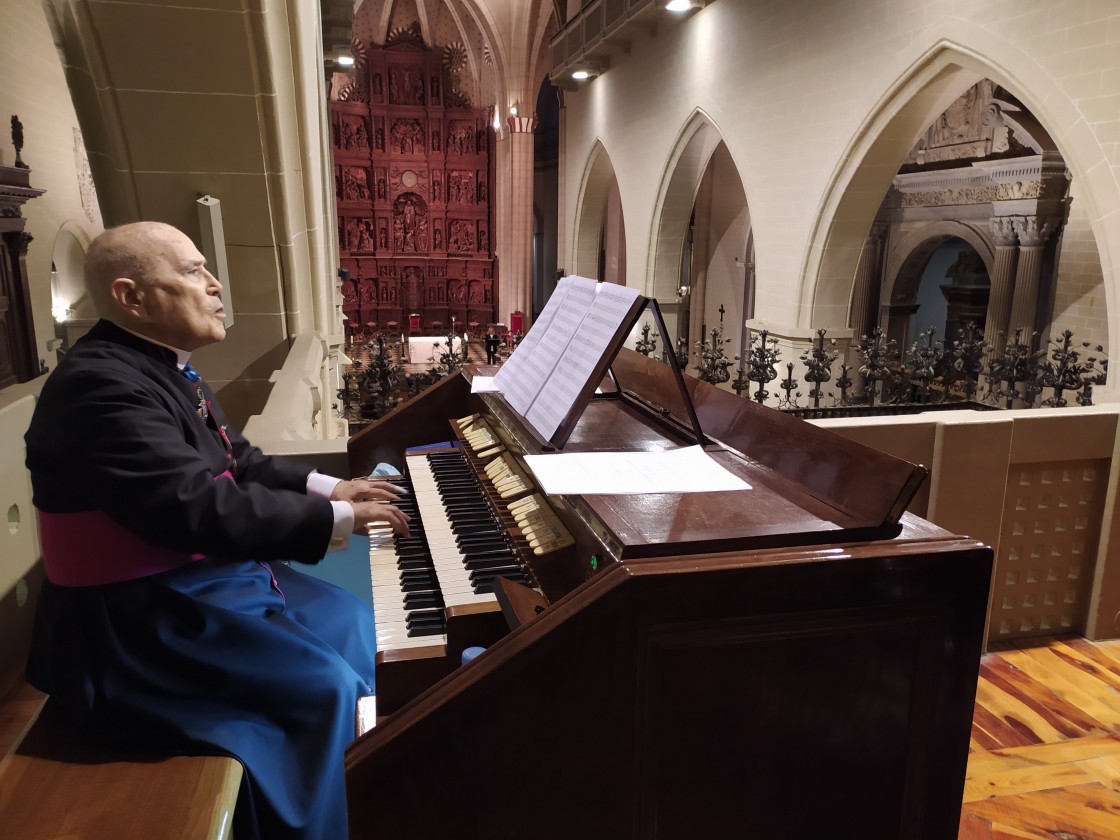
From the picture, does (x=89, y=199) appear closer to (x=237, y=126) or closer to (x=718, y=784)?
(x=237, y=126)

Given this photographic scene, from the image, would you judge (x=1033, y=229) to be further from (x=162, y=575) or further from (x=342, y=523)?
(x=162, y=575)

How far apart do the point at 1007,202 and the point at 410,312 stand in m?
12.5

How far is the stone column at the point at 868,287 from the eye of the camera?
11914mm

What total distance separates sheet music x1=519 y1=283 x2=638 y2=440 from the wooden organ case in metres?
15.4

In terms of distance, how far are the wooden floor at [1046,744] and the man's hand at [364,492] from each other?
184cm

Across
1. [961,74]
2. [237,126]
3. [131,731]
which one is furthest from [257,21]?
[961,74]

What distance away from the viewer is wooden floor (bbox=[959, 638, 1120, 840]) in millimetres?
2260

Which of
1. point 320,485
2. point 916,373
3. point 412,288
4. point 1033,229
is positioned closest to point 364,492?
point 320,485

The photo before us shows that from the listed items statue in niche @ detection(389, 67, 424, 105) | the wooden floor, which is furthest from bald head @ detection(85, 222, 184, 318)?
statue in niche @ detection(389, 67, 424, 105)

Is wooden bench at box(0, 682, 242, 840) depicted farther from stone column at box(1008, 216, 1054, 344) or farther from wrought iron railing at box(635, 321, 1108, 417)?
stone column at box(1008, 216, 1054, 344)

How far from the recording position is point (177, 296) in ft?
5.16

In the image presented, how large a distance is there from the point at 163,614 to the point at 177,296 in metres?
0.61

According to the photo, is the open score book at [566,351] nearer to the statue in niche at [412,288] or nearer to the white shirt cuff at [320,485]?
the white shirt cuff at [320,485]

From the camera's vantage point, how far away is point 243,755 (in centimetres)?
137
